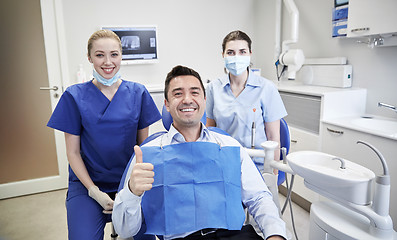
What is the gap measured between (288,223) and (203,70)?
197cm

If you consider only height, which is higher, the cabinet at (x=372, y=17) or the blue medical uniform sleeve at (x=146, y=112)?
the cabinet at (x=372, y=17)

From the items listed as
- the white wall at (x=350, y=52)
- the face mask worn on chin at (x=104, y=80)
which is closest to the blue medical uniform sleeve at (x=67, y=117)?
the face mask worn on chin at (x=104, y=80)

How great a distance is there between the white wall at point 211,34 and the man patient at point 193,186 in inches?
65.7

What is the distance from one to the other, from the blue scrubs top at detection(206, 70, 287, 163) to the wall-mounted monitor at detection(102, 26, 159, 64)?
163 centimetres

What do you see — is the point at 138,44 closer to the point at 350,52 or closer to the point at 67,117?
the point at 67,117

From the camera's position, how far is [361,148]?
2.01 metres

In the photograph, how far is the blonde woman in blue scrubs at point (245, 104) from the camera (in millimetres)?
1734

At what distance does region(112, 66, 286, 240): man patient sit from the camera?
1.17 meters

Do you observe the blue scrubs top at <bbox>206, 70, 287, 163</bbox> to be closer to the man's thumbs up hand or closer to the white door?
the man's thumbs up hand

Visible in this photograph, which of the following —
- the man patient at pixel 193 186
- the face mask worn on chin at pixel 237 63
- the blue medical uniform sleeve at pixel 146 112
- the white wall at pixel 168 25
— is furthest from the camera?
the white wall at pixel 168 25

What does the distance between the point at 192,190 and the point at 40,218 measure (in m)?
2.02

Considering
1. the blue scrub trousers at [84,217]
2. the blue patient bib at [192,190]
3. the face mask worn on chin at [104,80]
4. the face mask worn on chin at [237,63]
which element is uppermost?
the face mask worn on chin at [237,63]

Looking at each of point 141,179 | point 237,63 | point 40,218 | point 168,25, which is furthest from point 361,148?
point 40,218

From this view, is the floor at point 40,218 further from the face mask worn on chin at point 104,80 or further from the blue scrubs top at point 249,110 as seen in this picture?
the face mask worn on chin at point 104,80
